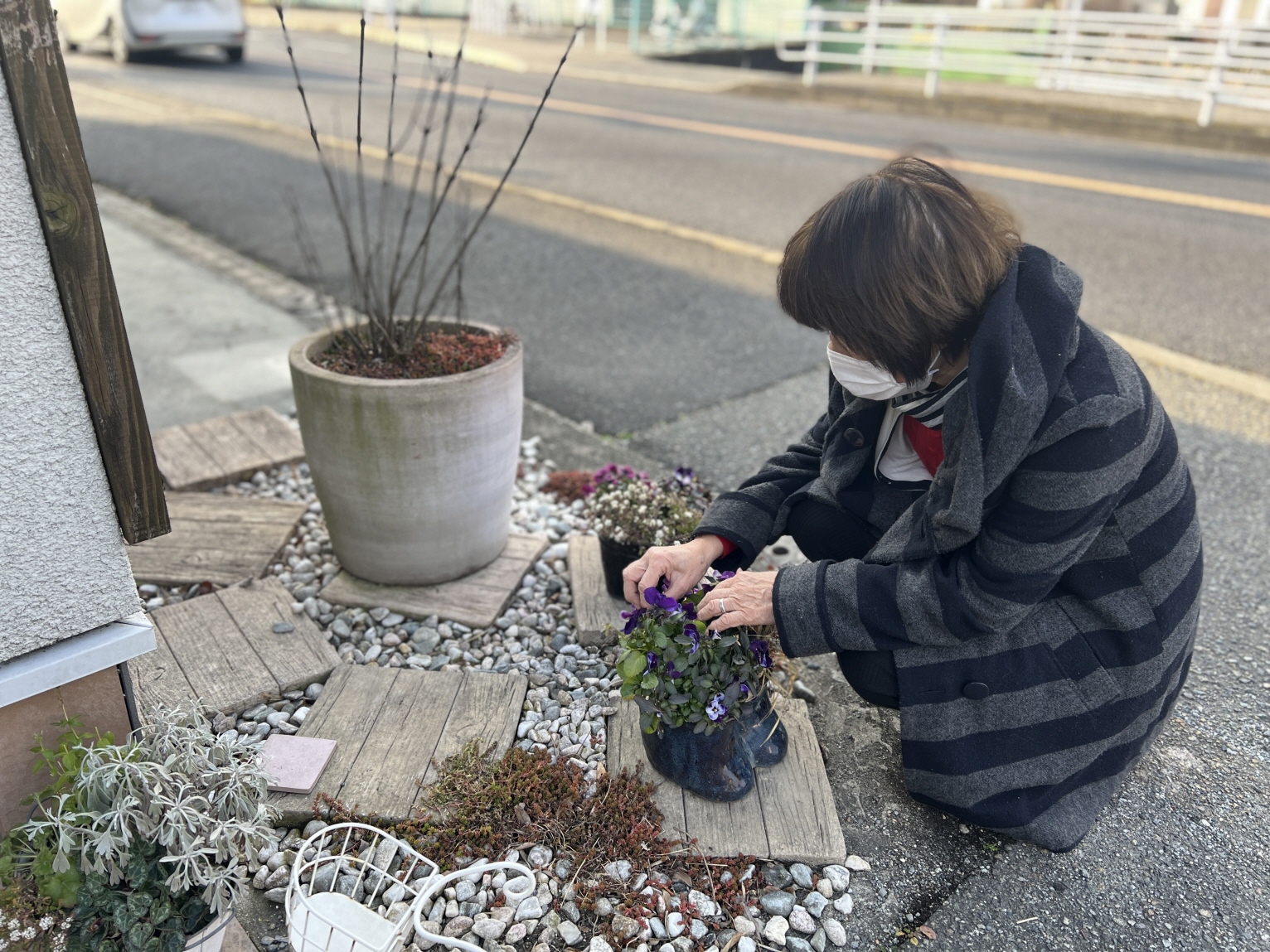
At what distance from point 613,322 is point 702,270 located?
3.61 ft

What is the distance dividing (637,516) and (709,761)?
755mm

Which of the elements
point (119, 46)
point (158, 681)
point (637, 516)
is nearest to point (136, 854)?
point (158, 681)

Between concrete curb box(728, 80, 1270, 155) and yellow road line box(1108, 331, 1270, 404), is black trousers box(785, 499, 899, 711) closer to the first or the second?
yellow road line box(1108, 331, 1270, 404)

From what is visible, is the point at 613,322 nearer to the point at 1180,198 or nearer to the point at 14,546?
the point at 14,546

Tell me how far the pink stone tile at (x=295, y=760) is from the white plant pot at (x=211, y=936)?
0.35 metres

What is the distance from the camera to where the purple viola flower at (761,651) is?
1.91 metres

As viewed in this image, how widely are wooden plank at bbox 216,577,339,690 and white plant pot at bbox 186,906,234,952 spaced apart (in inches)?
29.8

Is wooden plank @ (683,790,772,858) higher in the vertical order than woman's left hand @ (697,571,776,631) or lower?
lower

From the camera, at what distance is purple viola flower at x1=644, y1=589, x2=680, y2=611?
193 cm

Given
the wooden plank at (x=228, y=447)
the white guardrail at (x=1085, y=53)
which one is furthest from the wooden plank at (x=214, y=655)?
the white guardrail at (x=1085, y=53)

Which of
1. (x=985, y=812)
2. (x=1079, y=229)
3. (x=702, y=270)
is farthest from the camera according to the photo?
(x=1079, y=229)

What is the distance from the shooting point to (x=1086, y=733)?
1.94m

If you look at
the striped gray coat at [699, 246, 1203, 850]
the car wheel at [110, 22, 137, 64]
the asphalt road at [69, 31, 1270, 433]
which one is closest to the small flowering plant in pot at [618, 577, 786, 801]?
the striped gray coat at [699, 246, 1203, 850]

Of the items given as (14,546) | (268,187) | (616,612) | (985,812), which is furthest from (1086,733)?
(268,187)
